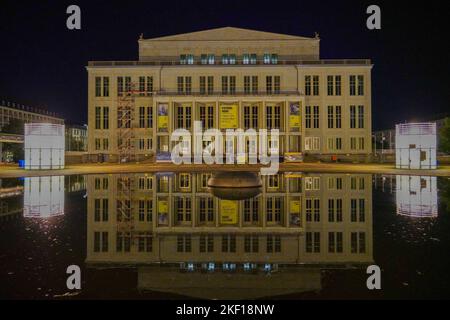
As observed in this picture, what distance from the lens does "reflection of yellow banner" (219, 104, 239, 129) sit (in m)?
59.9

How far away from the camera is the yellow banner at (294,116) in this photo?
58.8 meters

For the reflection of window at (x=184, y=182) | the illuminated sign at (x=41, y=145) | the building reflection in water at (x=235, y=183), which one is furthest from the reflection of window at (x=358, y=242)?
the illuminated sign at (x=41, y=145)

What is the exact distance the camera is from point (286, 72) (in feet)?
210

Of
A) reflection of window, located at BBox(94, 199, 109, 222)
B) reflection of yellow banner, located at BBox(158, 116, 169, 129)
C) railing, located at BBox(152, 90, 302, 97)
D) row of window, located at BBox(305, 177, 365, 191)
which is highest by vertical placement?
railing, located at BBox(152, 90, 302, 97)

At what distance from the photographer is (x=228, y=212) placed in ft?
42.6

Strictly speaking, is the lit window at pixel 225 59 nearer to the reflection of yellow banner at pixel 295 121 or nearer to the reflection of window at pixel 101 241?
the reflection of yellow banner at pixel 295 121

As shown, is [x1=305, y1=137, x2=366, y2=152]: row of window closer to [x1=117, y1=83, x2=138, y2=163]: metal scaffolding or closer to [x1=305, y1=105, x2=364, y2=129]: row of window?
[x1=305, y1=105, x2=364, y2=129]: row of window

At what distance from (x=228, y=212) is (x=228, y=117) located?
47.7 m

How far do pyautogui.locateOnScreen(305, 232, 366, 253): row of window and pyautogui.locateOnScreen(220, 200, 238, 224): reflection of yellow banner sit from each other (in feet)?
8.52

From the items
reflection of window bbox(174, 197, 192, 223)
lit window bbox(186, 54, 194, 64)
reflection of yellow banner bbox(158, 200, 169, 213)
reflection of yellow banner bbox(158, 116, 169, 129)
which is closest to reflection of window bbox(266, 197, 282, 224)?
reflection of window bbox(174, 197, 192, 223)

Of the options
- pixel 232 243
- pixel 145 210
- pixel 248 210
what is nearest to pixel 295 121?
pixel 248 210

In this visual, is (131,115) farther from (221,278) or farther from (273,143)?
(221,278)

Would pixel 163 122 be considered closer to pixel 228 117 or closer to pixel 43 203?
pixel 228 117

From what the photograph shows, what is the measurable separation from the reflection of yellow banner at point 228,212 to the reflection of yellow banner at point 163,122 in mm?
45221
